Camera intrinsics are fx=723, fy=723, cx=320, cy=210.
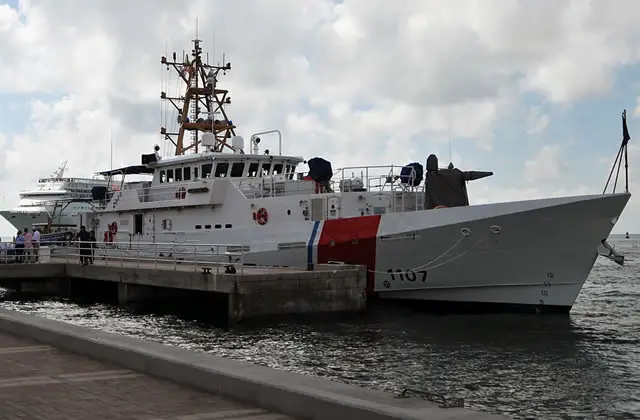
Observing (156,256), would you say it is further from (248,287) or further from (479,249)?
(479,249)

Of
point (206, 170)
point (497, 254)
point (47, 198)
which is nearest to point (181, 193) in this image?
point (206, 170)

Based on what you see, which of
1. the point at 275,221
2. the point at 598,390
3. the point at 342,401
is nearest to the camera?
the point at 342,401

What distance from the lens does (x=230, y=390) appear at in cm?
664

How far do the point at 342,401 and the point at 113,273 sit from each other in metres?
18.7

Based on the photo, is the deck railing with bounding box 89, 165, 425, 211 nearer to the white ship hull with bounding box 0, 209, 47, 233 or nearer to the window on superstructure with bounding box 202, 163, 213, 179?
the window on superstructure with bounding box 202, 163, 213, 179

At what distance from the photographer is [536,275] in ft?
61.2

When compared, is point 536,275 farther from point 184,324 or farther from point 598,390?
point 184,324

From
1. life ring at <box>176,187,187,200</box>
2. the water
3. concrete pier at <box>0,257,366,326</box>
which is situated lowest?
the water

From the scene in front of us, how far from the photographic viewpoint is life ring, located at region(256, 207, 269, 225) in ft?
72.8

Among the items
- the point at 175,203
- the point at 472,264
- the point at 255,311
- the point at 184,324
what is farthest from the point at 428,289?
the point at 175,203

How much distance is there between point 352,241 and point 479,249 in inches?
140

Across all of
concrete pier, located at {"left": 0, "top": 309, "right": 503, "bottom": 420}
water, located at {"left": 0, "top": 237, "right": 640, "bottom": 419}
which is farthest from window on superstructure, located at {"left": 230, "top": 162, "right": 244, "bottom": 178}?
concrete pier, located at {"left": 0, "top": 309, "right": 503, "bottom": 420}

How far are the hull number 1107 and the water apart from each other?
920 millimetres

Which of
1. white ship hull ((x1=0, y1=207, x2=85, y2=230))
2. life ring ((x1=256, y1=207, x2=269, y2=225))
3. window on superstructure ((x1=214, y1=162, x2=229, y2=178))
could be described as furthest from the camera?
white ship hull ((x1=0, y1=207, x2=85, y2=230))
